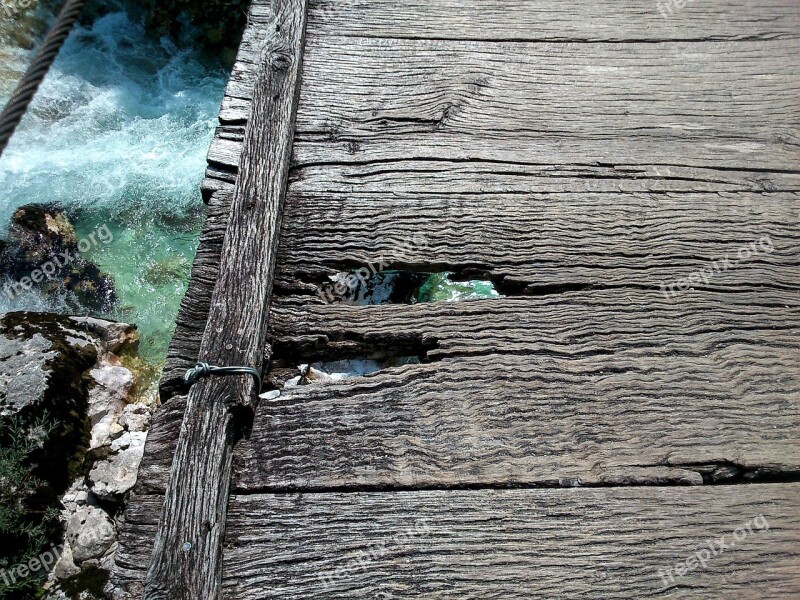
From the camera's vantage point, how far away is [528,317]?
210 centimetres

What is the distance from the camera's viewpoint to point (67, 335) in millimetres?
5090

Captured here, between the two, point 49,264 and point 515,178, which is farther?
point 49,264

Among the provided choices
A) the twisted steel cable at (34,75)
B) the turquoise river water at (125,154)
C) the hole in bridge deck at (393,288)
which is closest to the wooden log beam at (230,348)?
the hole in bridge deck at (393,288)

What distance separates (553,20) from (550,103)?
1.90 feet

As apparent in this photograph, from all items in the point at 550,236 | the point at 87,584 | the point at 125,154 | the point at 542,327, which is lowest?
the point at 87,584

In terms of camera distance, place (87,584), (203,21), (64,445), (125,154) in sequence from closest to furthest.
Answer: (87,584) < (64,445) < (125,154) < (203,21)

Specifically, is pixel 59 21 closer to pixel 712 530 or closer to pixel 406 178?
pixel 406 178

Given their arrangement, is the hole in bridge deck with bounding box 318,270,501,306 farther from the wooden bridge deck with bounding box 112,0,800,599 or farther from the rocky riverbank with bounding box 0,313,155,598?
the rocky riverbank with bounding box 0,313,155,598

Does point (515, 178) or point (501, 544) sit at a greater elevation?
point (515, 178)

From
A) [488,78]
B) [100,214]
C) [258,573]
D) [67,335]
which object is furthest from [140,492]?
[100,214]

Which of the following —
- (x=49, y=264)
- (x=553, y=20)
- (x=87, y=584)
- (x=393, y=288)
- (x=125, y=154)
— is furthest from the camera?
(x=125, y=154)

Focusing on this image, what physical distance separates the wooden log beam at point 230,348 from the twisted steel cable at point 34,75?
826 mm

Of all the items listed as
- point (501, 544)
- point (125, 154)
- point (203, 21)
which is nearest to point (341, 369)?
point (501, 544)

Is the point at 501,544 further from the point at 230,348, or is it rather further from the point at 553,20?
the point at 553,20
